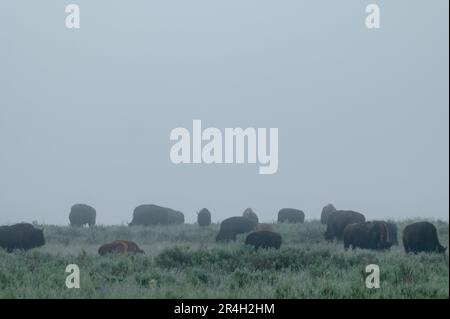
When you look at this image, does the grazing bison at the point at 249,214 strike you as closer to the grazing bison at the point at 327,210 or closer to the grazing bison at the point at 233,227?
the grazing bison at the point at 327,210

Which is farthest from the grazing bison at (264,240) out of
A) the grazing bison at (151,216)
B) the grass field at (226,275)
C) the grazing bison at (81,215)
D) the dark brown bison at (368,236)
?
the grazing bison at (81,215)

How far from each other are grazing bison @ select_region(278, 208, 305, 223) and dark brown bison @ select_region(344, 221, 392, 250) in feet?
65.6

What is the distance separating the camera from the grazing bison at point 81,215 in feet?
140

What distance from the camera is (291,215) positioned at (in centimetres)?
4394

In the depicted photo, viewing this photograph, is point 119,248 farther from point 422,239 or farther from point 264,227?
point 264,227

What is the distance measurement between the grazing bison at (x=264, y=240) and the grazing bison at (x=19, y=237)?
801 cm

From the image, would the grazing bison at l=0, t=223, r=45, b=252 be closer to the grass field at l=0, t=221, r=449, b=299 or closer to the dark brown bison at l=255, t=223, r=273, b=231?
the grass field at l=0, t=221, r=449, b=299

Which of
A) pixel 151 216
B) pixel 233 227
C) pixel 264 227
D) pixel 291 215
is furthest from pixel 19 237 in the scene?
pixel 291 215

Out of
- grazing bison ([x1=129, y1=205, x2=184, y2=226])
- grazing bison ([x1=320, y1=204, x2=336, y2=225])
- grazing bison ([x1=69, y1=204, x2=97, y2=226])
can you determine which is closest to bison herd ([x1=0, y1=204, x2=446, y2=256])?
grazing bison ([x1=320, y1=204, x2=336, y2=225])

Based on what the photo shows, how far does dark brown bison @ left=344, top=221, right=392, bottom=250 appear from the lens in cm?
2280

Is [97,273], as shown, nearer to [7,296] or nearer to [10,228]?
[7,296]

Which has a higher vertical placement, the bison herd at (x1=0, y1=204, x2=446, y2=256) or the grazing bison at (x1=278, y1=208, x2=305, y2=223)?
the bison herd at (x1=0, y1=204, x2=446, y2=256)
